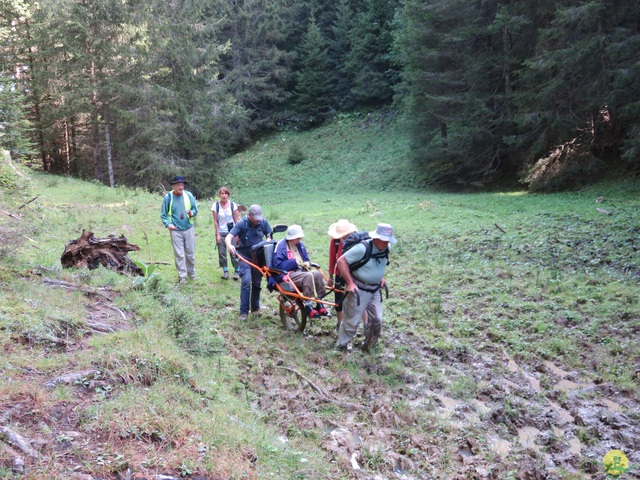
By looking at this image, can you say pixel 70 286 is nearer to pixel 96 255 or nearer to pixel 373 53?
pixel 96 255

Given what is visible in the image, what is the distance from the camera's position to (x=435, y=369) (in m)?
6.61

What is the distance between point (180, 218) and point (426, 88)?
2058cm

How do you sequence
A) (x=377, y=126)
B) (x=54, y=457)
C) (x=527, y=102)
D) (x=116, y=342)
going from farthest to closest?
(x=377, y=126) → (x=527, y=102) → (x=116, y=342) → (x=54, y=457)

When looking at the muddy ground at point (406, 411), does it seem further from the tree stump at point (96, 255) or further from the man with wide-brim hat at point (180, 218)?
the man with wide-brim hat at point (180, 218)

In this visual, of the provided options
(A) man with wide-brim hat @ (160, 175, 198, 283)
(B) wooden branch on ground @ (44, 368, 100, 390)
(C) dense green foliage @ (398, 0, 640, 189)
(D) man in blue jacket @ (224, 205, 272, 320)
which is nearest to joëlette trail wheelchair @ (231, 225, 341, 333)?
(D) man in blue jacket @ (224, 205, 272, 320)

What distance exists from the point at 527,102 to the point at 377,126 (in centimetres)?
1952

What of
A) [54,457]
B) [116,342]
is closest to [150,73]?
[116,342]

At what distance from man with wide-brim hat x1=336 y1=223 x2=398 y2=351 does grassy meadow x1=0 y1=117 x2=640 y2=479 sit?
0.34 meters

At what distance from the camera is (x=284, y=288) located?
737 cm

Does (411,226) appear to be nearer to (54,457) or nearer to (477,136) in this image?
(477,136)

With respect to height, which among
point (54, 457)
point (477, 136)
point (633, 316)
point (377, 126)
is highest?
point (377, 126)

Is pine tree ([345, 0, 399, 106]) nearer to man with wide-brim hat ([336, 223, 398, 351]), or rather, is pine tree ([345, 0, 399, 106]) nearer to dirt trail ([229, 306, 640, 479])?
man with wide-brim hat ([336, 223, 398, 351])

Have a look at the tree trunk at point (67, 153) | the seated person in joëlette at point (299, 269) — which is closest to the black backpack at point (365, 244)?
the seated person in joëlette at point (299, 269)

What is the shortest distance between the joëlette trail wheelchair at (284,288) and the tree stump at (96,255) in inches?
101
